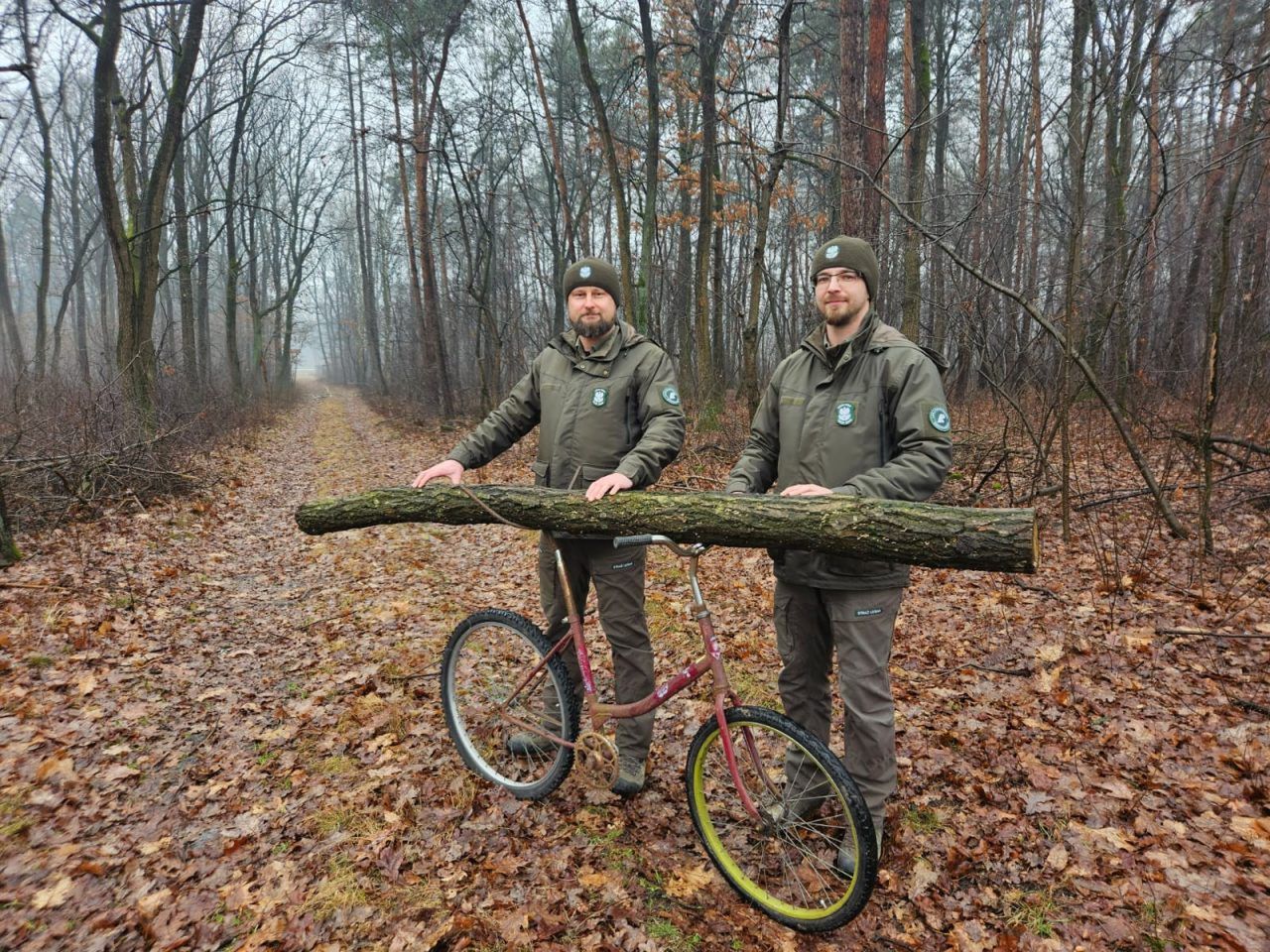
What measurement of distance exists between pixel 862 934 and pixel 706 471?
25.1ft

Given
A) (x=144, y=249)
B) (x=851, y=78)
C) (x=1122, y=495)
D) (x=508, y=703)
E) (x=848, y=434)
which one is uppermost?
(x=851, y=78)

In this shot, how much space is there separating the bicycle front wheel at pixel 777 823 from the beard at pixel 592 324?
1.82m

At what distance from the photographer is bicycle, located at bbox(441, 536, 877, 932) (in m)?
2.52

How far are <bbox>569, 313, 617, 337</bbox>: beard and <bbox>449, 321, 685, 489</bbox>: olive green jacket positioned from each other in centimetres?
6

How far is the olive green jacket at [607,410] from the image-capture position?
123 inches

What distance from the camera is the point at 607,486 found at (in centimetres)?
288

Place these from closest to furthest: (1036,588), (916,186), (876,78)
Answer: (1036,588)
(876,78)
(916,186)

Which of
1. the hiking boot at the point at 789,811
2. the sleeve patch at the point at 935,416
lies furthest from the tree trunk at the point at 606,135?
the hiking boot at the point at 789,811

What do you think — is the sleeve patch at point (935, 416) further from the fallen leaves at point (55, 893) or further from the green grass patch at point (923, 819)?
the fallen leaves at point (55, 893)

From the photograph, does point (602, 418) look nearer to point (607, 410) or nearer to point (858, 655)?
point (607, 410)

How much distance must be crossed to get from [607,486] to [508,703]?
1481 mm

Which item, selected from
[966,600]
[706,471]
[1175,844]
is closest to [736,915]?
[1175,844]

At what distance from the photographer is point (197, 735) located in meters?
3.97

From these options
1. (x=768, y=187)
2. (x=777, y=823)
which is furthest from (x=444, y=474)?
(x=768, y=187)
